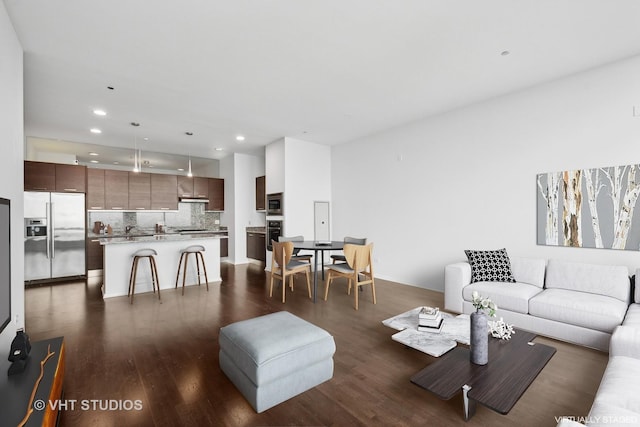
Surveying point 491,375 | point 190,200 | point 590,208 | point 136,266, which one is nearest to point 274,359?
point 491,375

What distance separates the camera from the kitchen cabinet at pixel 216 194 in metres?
8.02

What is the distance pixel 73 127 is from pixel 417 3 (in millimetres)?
5854

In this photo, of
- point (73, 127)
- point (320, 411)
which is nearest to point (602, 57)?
point (320, 411)

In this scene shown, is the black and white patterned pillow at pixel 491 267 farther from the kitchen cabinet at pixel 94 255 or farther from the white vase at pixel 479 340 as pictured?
the kitchen cabinet at pixel 94 255

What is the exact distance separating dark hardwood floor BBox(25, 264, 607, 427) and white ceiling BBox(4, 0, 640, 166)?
2878 millimetres

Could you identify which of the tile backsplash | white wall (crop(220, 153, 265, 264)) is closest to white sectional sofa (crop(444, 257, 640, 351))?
white wall (crop(220, 153, 265, 264))

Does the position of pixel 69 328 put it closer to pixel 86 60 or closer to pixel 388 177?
pixel 86 60

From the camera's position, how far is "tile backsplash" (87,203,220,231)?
7457 mm

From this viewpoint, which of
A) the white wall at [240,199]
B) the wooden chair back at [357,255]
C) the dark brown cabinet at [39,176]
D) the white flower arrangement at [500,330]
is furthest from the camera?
the white wall at [240,199]

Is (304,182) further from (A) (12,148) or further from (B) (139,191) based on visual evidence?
(A) (12,148)

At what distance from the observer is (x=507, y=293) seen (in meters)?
3.18

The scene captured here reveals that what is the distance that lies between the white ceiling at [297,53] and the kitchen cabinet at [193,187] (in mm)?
3001

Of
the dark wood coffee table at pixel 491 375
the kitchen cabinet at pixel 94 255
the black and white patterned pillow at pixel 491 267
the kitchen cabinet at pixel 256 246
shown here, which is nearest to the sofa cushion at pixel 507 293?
the black and white patterned pillow at pixel 491 267

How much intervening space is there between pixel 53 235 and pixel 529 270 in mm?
7886
